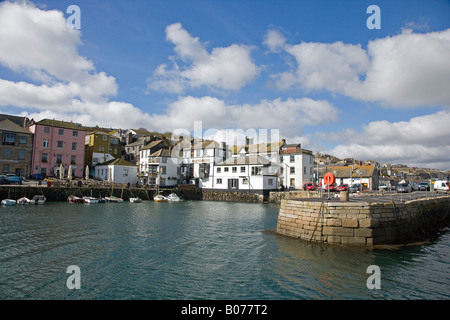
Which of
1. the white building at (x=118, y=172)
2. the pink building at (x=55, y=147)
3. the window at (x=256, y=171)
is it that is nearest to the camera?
the window at (x=256, y=171)

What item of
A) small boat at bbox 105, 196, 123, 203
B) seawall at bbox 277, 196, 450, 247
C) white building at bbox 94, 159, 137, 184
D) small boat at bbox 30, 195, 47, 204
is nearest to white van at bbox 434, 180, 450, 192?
seawall at bbox 277, 196, 450, 247

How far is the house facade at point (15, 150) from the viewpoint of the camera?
56.2 metres

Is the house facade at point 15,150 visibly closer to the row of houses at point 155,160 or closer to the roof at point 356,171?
the row of houses at point 155,160

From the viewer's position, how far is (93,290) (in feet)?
34.8

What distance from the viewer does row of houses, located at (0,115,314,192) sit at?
59125mm

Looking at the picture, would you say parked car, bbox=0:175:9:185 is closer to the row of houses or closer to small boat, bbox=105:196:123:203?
the row of houses

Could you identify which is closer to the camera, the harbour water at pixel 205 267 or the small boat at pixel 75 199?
the harbour water at pixel 205 267

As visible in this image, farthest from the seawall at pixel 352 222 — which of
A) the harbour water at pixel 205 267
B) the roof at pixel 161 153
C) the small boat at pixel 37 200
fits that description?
the roof at pixel 161 153

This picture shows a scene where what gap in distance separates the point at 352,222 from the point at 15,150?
6615 cm

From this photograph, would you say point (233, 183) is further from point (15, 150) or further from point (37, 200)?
point (15, 150)

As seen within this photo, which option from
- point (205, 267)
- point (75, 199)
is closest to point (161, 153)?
point (75, 199)

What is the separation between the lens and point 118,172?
6656 cm
